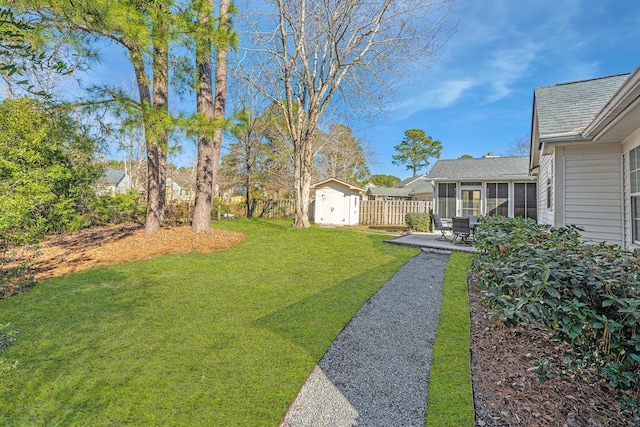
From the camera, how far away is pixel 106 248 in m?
7.23

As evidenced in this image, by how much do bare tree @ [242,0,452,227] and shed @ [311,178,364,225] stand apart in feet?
17.0

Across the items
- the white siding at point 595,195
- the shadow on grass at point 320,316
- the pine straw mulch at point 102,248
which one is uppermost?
the white siding at point 595,195

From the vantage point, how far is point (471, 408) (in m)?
2.13

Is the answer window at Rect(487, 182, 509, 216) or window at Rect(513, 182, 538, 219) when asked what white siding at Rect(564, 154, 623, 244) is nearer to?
window at Rect(487, 182, 509, 216)

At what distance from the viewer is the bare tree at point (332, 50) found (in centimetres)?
1065

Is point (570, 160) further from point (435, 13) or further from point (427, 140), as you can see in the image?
point (427, 140)

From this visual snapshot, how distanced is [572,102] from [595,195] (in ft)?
9.18

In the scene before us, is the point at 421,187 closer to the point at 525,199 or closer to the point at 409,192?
the point at 409,192

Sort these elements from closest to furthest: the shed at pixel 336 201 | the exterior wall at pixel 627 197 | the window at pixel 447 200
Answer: the exterior wall at pixel 627 197 → the window at pixel 447 200 → the shed at pixel 336 201

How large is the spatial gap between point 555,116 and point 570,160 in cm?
136

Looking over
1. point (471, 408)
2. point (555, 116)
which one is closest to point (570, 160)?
point (555, 116)

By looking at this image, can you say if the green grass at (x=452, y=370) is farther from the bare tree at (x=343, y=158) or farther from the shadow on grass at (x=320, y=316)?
the bare tree at (x=343, y=158)

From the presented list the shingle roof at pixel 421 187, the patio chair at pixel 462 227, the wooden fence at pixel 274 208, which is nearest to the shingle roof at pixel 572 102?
the patio chair at pixel 462 227

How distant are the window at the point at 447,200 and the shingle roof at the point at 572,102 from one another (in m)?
6.43
